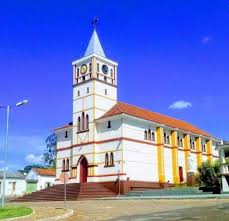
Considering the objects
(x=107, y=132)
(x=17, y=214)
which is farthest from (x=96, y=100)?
(x=17, y=214)

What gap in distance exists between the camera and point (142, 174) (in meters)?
47.7

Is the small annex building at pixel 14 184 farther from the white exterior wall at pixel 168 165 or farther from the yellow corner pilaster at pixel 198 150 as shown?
the yellow corner pilaster at pixel 198 150

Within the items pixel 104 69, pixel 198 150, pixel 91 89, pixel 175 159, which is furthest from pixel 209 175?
pixel 104 69

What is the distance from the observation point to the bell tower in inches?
1935

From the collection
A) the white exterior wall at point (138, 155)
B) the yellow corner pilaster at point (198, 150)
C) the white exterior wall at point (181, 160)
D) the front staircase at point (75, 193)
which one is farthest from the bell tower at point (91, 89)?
the yellow corner pilaster at point (198, 150)

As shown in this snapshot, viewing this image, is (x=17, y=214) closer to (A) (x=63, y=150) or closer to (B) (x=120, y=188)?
(B) (x=120, y=188)

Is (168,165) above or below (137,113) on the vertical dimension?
below

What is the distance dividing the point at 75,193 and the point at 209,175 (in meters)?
16.7

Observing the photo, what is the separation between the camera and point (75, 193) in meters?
43.1

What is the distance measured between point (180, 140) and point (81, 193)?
19815mm

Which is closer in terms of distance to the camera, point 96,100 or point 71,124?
point 96,100

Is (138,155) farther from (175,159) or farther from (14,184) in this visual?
(14,184)

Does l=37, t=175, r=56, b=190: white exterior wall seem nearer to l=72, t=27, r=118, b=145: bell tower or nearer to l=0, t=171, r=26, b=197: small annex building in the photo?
l=0, t=171, r=26, b=197: small annex building

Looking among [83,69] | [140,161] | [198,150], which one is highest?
[83,69]
